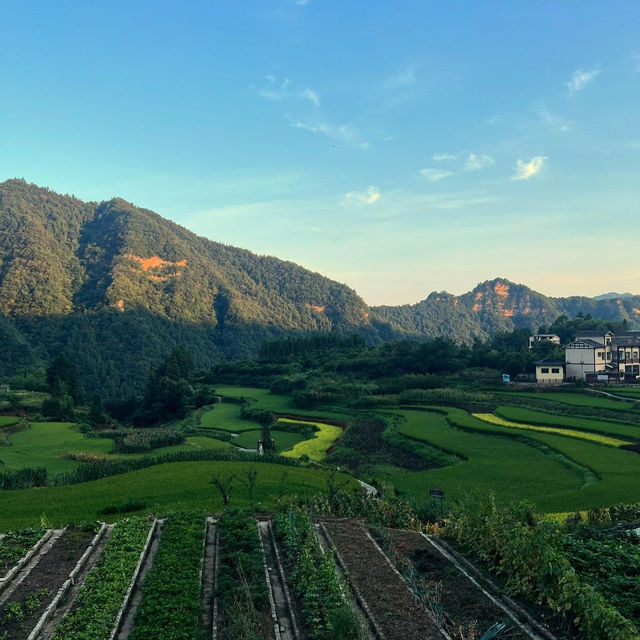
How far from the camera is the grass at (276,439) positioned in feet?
133

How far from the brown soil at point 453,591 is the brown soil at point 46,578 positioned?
23.2ft

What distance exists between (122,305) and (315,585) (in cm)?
13255

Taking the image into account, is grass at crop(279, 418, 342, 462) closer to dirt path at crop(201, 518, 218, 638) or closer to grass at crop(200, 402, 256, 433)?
grass at crop(200, 402, 256, 433)

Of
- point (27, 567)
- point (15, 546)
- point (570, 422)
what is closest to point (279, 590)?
point (27, 567)

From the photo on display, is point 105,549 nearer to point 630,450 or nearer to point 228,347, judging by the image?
point 630,450

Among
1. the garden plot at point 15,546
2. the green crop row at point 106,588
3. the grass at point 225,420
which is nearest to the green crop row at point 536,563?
the green crop row at point 106,588

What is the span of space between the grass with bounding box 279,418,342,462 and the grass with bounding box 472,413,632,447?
11148 mm

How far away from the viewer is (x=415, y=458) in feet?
109

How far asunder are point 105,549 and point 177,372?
5950 cm

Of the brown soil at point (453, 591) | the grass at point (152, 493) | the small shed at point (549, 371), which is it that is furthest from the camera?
the small shed at point (549, 371)

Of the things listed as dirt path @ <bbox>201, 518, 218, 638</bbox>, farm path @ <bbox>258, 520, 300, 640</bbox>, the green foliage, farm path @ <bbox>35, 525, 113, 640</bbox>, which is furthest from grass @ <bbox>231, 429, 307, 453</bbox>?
farm path @ <bbox>35, 525, 113, 640</bbox>

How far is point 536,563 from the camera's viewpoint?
11.0 meters

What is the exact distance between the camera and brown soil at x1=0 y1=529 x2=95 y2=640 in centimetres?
916

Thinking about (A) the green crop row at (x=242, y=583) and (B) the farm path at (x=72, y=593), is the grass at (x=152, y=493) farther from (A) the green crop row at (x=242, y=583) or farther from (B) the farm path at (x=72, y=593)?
(B) the farm path at (x=72, y=593)
